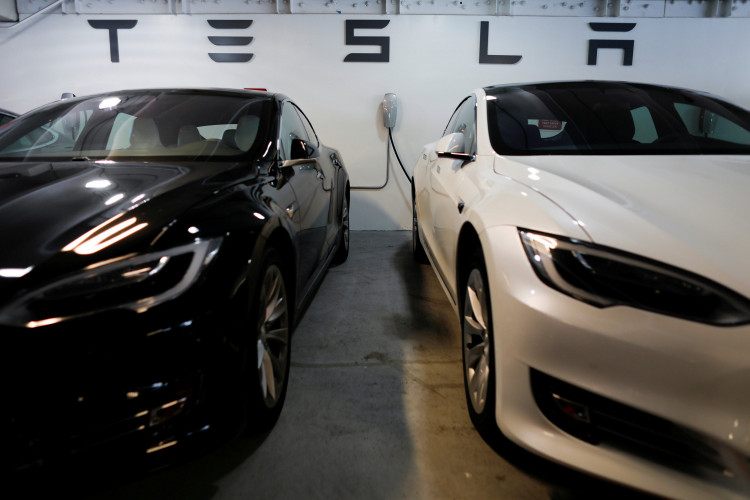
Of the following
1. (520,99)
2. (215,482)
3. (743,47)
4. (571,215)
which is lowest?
(215,482)

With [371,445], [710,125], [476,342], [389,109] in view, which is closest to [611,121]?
[710,125]

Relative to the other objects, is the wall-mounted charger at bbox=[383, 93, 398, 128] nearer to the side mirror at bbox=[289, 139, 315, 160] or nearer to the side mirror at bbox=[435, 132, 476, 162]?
the side mirror at bbox=[435, 132, 476, 162]

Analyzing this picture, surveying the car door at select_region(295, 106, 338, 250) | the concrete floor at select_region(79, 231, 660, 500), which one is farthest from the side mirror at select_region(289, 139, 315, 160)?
the concrete floor at select_region(79, 231, 660, 500)

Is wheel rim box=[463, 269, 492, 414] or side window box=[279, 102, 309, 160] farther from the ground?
side window box=[279, 102, 309, 160]

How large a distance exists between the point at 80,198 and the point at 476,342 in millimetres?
1149

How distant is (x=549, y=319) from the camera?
92cm

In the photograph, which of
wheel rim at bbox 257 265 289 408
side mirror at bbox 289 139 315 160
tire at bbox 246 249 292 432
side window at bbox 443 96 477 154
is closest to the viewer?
tire at bbox 246 249 292 432

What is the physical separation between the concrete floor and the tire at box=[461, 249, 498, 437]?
0.09 metres

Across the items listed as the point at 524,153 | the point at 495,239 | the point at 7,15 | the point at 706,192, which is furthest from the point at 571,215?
the point at 7,15

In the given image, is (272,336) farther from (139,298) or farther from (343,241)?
(343,241)

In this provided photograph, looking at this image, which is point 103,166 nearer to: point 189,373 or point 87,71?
point 189,373

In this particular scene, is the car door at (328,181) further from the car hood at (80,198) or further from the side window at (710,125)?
the side window at (710,125)

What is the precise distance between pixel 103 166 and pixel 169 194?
473mm

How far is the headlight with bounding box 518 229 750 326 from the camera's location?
32.1 inches
